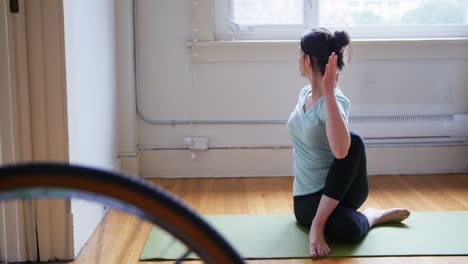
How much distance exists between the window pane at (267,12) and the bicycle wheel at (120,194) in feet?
8.58

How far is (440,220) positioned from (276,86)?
1.06 metres

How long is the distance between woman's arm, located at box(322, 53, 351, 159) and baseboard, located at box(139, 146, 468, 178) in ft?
3.64

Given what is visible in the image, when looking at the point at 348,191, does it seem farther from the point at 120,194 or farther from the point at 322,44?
the point at 120,194

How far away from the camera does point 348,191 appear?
220 cm

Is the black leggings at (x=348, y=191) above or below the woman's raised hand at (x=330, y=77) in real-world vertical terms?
below

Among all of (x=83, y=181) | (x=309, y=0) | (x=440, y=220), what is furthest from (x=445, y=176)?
(x=83, y=181)

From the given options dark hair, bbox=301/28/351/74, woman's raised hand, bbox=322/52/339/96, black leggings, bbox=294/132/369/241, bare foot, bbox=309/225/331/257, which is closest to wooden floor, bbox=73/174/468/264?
bare foot, bbox=309/225/331/257

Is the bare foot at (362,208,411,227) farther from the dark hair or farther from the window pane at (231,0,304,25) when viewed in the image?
the window pane at (231,0,304,25)

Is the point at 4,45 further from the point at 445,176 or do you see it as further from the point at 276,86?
the point at 445,176

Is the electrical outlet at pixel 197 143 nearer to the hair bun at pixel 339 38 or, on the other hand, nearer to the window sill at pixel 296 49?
the window sill at pixel 296 49

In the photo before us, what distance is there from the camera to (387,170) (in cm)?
316

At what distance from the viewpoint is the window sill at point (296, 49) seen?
302 cm

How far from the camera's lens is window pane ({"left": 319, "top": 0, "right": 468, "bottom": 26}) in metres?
3.13

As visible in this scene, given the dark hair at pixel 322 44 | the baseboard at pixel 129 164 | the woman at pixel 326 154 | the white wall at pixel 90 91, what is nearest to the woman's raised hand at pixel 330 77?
the woman at pixel 326 154
